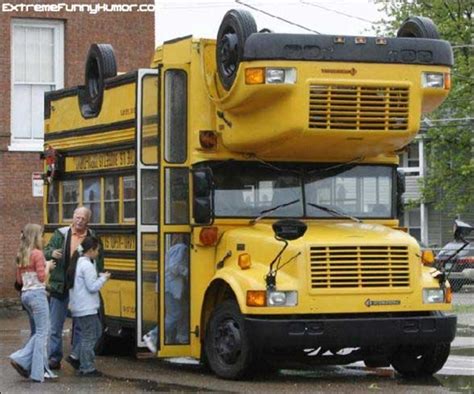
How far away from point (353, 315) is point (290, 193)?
5.33 ft

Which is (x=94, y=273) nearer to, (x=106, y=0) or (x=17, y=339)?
(x=17, y=339)

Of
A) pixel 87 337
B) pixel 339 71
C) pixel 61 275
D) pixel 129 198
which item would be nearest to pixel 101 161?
pixel 129 198

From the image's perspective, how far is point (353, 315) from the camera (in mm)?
13047

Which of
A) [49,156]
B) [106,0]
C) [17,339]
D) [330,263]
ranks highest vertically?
[106,0]

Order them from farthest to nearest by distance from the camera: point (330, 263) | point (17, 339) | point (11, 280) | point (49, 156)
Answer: point (11, 280), point (17, 339), point (49, 156), point (330, 263)

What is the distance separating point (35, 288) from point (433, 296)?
383 cm

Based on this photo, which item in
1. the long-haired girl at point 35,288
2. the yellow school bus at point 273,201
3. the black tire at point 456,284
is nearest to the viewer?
the yellow school bus at point 273,201

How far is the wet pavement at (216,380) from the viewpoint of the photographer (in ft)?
41.9

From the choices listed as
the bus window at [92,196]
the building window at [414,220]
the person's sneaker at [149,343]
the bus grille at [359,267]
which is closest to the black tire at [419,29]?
the bus grille at [359,267]

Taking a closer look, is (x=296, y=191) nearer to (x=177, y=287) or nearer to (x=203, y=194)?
(x=203, y=194)

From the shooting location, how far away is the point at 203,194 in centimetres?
1362

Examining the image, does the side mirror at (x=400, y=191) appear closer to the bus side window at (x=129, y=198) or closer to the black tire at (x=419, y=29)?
the black tire at (x=419, y=29)

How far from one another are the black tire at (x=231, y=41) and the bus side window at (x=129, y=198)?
1.83 m

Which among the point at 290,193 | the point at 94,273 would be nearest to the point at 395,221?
the point at 290,193
